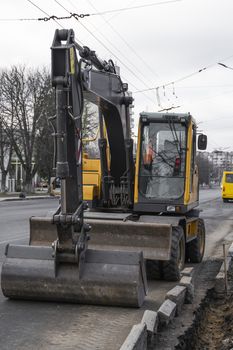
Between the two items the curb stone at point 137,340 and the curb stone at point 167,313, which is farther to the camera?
the curb stone at point 167,313

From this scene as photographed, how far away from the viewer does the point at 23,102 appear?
53.0 m

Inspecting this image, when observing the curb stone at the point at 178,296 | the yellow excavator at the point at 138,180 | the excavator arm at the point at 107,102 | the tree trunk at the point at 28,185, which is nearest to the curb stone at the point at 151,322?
the curb stone at the point at 178,296

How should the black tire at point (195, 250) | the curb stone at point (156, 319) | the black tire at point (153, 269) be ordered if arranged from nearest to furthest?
the curb stone at point (156, 319) < the black tire at point (153, 269) < the black tire at point (195, 250)

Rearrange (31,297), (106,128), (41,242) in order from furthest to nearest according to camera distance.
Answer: (106,128), (41,242), (31,297)

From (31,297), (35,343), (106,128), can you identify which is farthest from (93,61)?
(35,343)

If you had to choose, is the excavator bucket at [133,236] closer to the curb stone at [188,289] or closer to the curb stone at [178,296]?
the curb stone at [188,289]

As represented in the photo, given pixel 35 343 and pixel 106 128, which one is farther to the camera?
pixel 106 128

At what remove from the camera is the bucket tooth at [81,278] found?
23.7 feet

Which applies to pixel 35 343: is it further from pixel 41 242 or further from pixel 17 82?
pixel 17 82

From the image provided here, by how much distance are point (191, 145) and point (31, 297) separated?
4.67 metres

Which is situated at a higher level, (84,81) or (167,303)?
(84,81)

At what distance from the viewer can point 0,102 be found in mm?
52562

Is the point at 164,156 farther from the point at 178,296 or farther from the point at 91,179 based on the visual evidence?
the point at 178,296

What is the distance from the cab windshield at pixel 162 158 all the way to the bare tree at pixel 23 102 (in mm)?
42737
